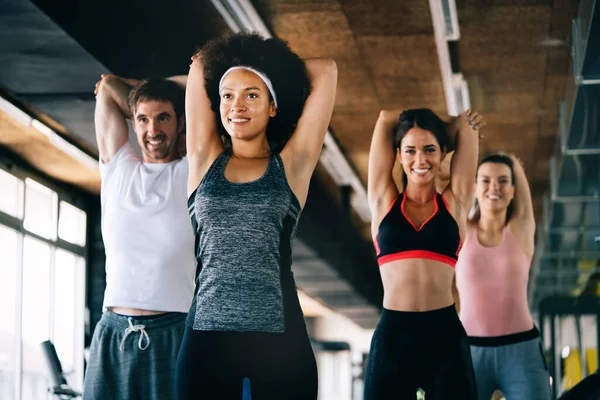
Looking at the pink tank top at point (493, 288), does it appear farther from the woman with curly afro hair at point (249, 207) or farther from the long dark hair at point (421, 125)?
the woman with curly afro hair at point (249, 207)

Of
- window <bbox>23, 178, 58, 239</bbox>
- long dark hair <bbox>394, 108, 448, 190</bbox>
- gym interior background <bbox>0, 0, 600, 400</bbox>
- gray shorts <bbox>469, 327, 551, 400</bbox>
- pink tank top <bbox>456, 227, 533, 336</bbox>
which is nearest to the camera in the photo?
long dark hair <bbox>394, 108, 448, 190</bbox>

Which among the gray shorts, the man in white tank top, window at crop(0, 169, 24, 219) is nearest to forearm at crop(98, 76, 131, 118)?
the man in white tank top

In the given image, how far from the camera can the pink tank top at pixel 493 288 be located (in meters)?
4.82

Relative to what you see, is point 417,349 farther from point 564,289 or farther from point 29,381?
point 564,289

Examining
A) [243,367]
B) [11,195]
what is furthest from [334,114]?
[243,367]

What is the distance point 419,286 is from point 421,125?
663mm

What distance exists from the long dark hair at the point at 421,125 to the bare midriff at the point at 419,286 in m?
0.44

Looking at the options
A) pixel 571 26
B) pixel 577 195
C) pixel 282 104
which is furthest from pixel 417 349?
pixel 577 195

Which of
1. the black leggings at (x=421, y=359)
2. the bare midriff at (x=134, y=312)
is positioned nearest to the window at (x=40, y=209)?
the black leggings at (x=421, y=359)

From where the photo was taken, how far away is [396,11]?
705cm

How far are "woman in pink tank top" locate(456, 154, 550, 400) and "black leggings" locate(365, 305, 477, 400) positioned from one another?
2.79ft

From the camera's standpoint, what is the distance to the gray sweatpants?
11.1 feet

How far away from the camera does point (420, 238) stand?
4.06 m

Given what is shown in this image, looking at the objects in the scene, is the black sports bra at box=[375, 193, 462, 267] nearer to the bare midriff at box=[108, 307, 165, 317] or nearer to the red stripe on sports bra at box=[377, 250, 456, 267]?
the red stripe on sports bra at box=[377, 250, 456, 267]
